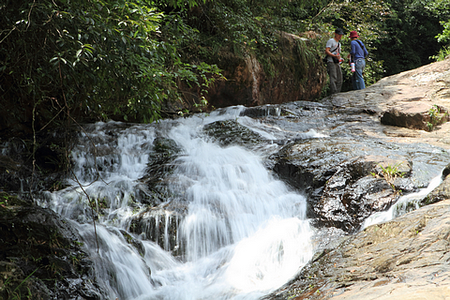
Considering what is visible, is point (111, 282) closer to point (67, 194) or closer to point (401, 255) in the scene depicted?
Result: point (67, 194)

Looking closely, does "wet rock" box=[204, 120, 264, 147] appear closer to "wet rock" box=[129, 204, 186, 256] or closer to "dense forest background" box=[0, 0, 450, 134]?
"dense forest background" box=[0, 0, 450, 134]

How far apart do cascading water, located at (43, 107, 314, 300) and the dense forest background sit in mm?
947

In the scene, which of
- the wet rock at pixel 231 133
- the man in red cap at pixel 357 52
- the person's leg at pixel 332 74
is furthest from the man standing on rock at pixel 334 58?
the wet rock at pixel 231 133

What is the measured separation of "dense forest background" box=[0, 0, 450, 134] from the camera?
3.87 meters

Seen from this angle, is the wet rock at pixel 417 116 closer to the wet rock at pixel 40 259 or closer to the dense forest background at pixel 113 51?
the dense forest background at pixel 113 51

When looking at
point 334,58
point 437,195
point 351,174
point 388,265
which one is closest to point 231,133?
point 351,174

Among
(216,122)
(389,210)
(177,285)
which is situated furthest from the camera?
(216,122)

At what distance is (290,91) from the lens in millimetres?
11508

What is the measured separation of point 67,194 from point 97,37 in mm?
2297

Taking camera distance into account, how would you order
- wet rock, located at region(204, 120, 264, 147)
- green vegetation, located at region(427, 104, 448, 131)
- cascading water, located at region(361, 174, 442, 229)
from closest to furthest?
cascading water, located at region(361, 174, 442, 229) → wet rock, located at region(204, 120, 264, 147) → green vegetation, located at region(427, 104, 448, 131)

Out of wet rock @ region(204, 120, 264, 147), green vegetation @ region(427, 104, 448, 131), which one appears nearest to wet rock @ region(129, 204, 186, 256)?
wet rock @ region(204, 120, 264, 147)

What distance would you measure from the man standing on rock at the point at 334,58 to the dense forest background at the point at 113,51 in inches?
53.9

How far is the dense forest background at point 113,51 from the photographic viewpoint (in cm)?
387

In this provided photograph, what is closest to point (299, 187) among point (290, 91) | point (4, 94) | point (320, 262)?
point (320, 262)
